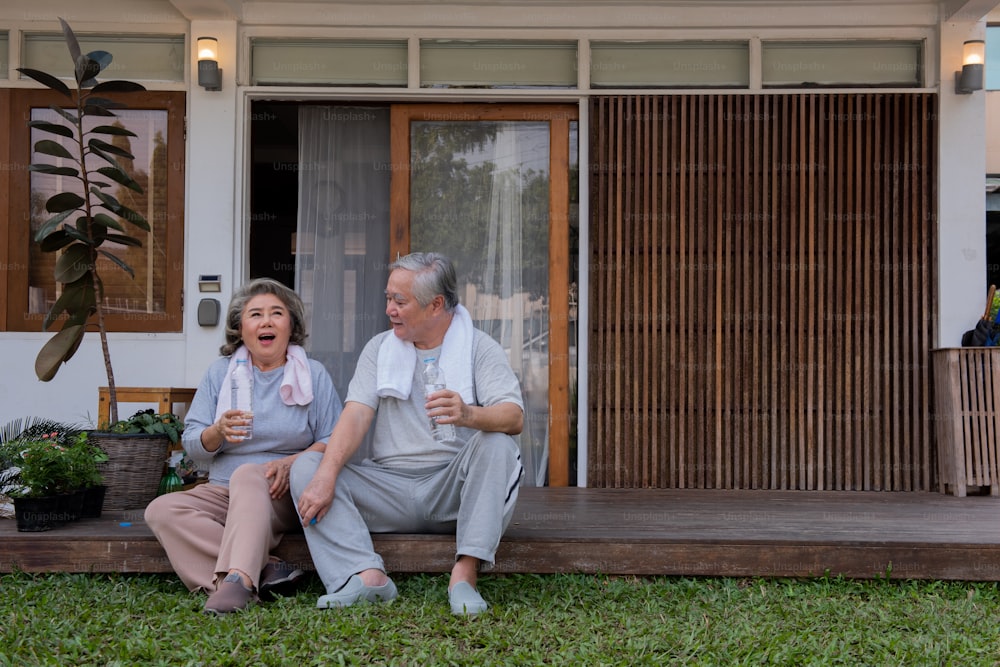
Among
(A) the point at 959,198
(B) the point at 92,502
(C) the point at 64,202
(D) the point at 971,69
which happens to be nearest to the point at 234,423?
(B) the point at 92,502

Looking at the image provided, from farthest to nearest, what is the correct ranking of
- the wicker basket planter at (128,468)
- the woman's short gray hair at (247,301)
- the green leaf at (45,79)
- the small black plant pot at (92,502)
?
the green leaf at (45,79) < the wicker basket planter at (128,468) < the small black plant pot at (92,502) < the woman's short gray hair at (247,301)

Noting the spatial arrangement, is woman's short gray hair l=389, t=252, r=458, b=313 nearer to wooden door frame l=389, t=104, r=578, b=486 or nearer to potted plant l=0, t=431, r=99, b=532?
potted plant l=0, t=431, r=99, b=532

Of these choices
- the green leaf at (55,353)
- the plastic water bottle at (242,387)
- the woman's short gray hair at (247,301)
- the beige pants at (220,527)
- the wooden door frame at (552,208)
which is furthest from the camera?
the wooden door frame at (552,208)

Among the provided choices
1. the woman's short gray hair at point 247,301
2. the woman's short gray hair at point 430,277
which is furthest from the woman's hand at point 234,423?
the woman's short gray hair at point 430,277

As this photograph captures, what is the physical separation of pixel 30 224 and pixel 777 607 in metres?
4.49

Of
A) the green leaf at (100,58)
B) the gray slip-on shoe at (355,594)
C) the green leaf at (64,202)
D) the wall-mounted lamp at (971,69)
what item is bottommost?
the gray slip-on shoe at (355,594)

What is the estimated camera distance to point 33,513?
353 cm

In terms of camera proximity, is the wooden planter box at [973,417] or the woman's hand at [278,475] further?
the wooden planter box at [973,417]

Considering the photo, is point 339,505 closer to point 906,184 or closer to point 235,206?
point 235,206

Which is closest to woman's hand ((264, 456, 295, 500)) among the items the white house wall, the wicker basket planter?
the wicker basket planter

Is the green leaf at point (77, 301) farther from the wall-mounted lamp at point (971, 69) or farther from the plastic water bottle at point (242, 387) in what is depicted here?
the wall-mounted lamp at point (971, 69)

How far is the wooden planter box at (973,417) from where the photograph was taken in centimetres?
489

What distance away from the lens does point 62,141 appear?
5.45 metres

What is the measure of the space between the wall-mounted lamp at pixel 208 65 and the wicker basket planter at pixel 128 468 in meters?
2.11
